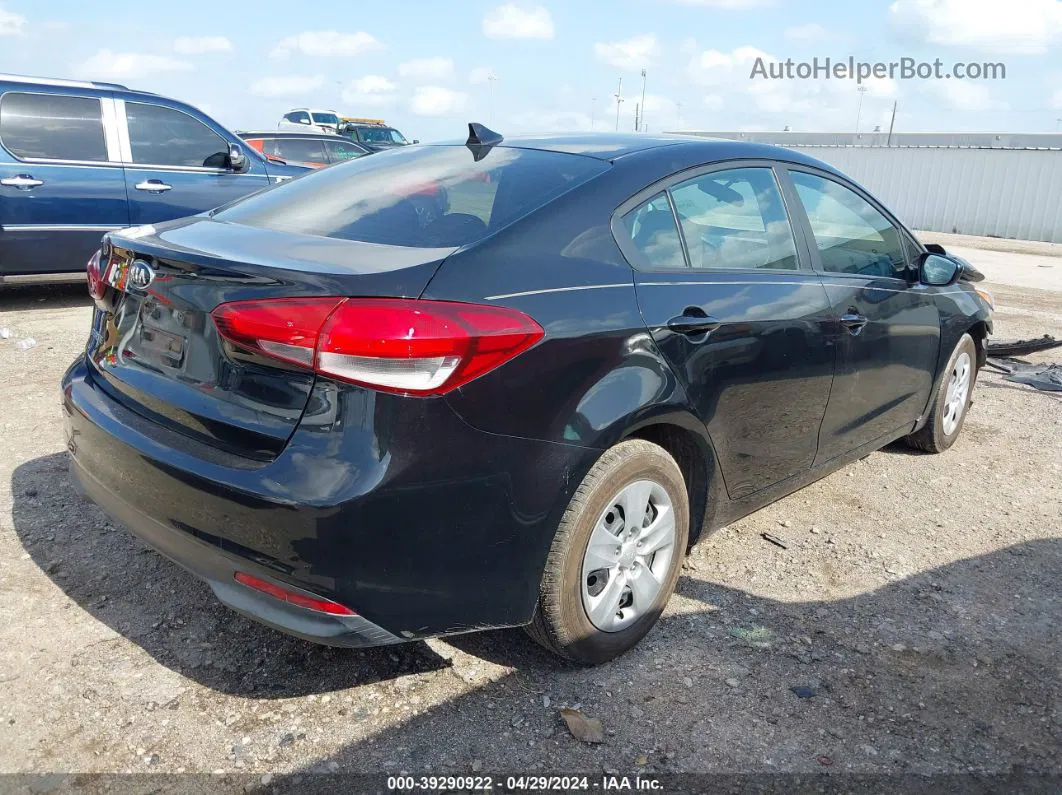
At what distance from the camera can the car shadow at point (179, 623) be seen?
275 centimetres

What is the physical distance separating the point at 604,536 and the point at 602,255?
33.8 inches

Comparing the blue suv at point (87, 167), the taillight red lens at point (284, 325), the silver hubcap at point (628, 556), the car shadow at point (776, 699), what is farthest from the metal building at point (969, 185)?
the taillight red lens at point (284, 325)

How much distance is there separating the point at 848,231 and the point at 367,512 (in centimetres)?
271

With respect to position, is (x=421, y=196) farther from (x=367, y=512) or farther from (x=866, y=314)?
(x=866, y=314)

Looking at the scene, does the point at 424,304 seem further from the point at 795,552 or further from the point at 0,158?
the point at 0,158

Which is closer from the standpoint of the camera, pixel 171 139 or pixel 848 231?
pixel 848 231

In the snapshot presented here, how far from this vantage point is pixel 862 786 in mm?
2377

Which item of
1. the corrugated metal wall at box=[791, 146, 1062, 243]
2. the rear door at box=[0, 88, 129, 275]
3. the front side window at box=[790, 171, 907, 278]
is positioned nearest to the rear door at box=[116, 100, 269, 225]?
the rear door at box=[0, 88, 129, 275]

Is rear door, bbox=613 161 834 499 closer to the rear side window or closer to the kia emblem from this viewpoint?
the kia emblem

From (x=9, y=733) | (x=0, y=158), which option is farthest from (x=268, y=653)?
(x=0, y=158)

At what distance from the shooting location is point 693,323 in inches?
112

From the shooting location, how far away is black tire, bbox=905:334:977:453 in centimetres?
468

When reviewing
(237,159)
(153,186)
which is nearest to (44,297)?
(153,186)

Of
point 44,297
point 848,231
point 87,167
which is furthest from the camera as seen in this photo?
point 44,297
